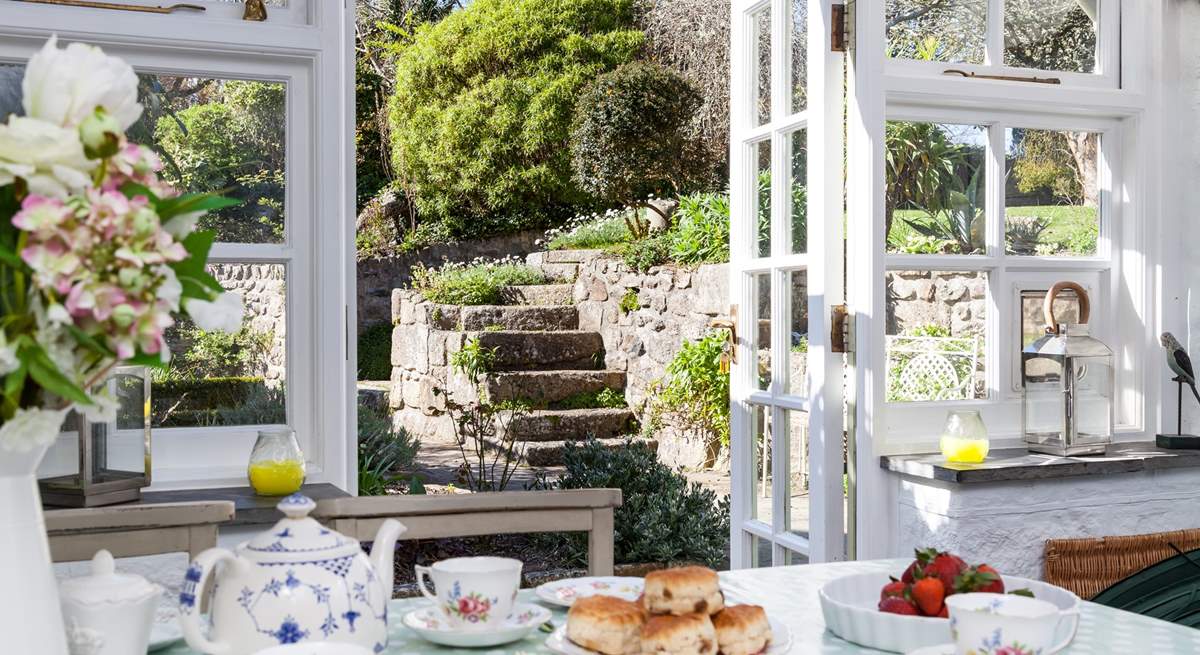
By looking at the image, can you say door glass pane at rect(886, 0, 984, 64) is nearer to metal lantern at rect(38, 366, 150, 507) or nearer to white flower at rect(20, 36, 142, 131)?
metal lantern at rect(38, 366, 150, 507)

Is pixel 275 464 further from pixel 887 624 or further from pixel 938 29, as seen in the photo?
pixel 938 29

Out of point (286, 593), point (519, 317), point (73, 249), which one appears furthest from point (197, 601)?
point (519, 317)

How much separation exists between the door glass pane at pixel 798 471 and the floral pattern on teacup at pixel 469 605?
179 cm

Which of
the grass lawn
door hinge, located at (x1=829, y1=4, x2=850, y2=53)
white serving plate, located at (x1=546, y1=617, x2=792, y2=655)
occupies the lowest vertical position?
white serving plate, located at (x1=546, y1=617, x2=792, y2=655)

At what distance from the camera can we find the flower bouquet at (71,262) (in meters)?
0.72

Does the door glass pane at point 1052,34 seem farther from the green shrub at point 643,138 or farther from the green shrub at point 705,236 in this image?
the green shrub at point 643,138

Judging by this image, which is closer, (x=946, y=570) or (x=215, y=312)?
(x=215, y=312)

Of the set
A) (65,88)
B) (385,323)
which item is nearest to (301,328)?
(65,88)

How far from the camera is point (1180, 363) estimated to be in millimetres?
2906

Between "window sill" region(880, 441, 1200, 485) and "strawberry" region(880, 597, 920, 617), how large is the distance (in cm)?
138

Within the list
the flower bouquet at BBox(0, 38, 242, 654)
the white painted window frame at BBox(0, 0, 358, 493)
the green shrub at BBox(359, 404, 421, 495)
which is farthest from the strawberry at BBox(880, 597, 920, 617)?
the green shrub at BBox(359, 404, 421, 495)

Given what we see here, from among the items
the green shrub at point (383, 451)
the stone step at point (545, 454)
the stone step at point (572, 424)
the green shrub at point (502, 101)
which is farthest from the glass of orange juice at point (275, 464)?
the green shrub at point (502, 101)

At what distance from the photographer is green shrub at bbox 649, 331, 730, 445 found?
6.75 meters

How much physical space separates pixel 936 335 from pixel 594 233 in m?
7.34
